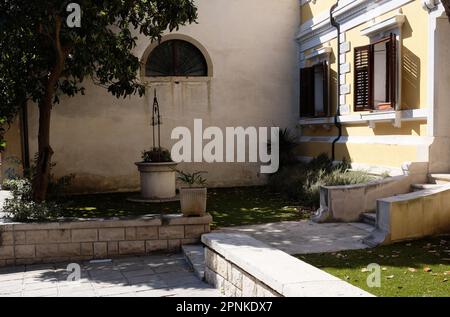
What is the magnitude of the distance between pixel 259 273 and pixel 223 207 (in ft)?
22.4

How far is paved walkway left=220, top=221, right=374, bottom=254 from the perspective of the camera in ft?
23.3

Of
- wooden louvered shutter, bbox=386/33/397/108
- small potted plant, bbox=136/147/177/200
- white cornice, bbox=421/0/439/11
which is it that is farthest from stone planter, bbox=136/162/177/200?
white cornice, bbox=421/0/439/11

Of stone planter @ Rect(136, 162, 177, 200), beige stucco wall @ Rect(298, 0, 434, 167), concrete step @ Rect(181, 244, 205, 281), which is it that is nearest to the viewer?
concrete step @ Rect(181, 244, 205, 281)

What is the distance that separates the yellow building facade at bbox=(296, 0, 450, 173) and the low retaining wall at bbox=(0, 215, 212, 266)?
15.8 ft

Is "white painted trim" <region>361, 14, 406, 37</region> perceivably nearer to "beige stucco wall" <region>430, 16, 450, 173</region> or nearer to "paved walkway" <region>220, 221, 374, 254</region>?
"beige stucco wall" <region>430, 16, 450, 173</region>

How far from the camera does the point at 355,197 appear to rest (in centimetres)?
898

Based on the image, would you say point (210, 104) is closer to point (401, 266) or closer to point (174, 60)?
point (174, 60)

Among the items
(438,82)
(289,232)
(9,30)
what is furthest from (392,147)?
(9,30)

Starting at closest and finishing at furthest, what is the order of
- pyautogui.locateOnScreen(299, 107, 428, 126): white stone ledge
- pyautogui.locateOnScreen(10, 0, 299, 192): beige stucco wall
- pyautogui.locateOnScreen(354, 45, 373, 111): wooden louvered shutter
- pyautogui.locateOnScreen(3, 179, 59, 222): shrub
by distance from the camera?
pyautogui.locateOnScreen(3, 179, 59, 222): shrub → pyautogui.locateOnScreen(299, 107, 428, 126): white stone ledge → pyautogui.locateOnScreen(354, 45, 373, 111): wooden louvered shutter → pyautogui.locateOnScreen(10, 0, 299, 192): beige stucco wall

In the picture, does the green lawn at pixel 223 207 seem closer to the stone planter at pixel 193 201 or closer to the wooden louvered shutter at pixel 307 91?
the stone planter at pixel 193 201

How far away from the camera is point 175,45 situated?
14.4 meters

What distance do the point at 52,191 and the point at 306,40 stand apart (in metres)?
8.38

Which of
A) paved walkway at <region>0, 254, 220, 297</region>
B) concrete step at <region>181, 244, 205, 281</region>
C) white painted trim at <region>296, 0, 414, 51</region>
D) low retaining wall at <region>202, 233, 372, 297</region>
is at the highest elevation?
white painted trim at <region>296, 0, 414, 51</region>

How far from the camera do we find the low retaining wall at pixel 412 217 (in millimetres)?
7035
